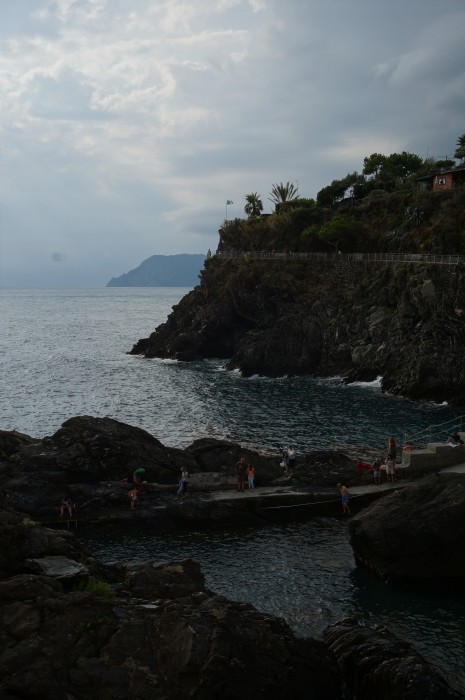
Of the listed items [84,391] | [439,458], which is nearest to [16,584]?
[439,458]

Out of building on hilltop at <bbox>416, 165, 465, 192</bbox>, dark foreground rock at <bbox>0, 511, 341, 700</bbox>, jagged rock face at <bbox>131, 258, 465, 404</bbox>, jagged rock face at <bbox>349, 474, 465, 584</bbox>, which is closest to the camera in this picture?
dark foreground rock at <bbox>0, 511, 341, 700</bbox>

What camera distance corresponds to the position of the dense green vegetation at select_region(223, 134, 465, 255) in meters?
76.1

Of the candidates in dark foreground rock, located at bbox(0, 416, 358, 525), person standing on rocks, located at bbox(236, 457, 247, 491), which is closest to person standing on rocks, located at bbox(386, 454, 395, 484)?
dark foreground rock, located at bbox(0, 416, 358, 525)

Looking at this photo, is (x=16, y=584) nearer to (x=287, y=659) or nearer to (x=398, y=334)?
(x=287, y=659)

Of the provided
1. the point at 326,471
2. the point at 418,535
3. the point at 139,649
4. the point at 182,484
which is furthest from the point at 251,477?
the point at 139,649

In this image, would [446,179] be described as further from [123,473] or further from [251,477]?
[123,473]

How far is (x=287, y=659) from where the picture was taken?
15016 mm

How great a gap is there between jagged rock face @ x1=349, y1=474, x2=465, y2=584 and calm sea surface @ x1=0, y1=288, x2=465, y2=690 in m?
0.79

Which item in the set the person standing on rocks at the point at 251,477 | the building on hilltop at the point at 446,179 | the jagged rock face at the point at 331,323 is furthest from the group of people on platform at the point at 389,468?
the building on hilltop at the point at 446,179

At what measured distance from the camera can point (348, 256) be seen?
88.2 m

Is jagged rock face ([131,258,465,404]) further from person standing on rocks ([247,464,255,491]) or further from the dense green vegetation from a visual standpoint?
person standing on rocks ([247,464,255,491])

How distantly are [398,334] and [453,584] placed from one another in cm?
4925

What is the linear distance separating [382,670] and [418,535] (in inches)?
311

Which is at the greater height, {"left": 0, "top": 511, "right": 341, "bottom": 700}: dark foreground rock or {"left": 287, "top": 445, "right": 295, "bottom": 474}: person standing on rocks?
{"left": 0, "top": 511, "right": 341, "bottom": 700}: dark foreground rock
